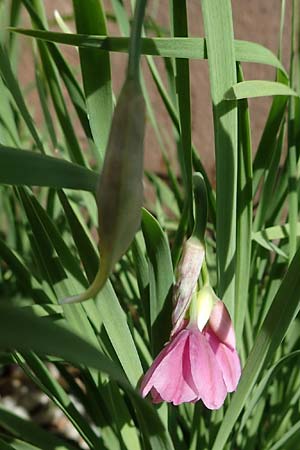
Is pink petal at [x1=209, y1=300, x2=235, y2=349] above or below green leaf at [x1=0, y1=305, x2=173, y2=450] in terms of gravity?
below

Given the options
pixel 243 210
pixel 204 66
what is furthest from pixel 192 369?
pixel 204 66

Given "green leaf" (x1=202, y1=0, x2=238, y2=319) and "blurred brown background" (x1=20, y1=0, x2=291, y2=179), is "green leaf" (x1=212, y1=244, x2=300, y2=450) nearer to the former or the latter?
"green leaf" (x1=202, y1=0, x2=238, y2=319)

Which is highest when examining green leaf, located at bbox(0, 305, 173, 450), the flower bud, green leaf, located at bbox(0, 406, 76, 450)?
green leaf, located at bbox(0, 305, 173, 450)

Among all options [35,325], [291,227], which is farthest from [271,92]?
[35,325]

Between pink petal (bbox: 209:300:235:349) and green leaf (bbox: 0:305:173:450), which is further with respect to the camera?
pink petal (bbox: 209:300:235:349)

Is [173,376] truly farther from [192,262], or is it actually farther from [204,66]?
[204,66]

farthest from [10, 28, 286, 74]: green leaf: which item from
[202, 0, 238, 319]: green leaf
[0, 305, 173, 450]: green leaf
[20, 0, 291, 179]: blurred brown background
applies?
[20, 0, 291, 179]: blurred brown background
